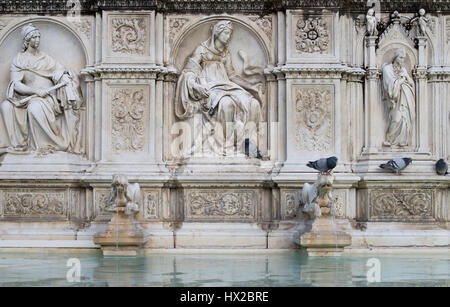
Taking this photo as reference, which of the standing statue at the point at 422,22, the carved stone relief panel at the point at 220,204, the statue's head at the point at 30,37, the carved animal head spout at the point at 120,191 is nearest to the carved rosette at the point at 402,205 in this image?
the carved stone relief panel at the point at 220,204

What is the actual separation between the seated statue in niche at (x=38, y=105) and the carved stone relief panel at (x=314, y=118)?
4.73m

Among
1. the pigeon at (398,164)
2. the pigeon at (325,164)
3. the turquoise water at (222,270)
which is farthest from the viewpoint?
the pigeon at (398,164)

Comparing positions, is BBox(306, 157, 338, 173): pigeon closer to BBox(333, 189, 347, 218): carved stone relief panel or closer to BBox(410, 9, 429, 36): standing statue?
BBox(333, 189, 347, 218): carved stone relief panel

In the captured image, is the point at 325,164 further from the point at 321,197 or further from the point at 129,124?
the point at 129,124

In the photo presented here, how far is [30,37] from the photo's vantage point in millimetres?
16359

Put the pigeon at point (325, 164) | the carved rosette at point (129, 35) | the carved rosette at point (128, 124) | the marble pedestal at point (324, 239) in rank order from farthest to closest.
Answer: the carved rosette at point (129, 35), the carved rosette at point (128, 124), the pigeon at point (325, 164), the marble pedestal at point (324, 239)

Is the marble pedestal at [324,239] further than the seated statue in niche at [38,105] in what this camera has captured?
No

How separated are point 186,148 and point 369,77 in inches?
165

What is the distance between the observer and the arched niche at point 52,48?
1667cm

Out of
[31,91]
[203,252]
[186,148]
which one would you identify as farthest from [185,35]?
[203,252]

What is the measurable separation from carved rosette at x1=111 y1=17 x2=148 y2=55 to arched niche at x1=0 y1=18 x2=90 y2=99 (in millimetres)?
962

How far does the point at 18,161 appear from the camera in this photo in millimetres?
16094

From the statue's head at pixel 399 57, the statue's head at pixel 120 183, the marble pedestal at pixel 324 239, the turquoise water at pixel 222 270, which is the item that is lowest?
the turquoise water at pixel 222 270

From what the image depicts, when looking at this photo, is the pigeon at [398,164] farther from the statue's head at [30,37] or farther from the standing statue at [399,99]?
the statue's head at [30,37]
